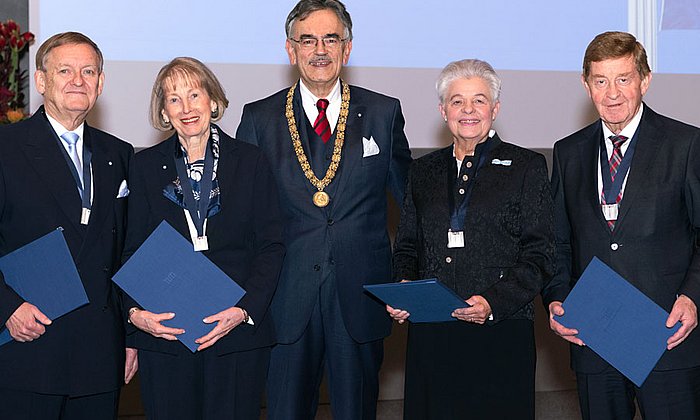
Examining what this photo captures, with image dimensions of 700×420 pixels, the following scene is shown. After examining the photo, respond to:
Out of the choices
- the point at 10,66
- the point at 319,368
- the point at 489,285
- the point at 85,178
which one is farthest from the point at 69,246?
the point at 10,66

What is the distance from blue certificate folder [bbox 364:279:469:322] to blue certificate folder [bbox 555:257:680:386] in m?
0.39

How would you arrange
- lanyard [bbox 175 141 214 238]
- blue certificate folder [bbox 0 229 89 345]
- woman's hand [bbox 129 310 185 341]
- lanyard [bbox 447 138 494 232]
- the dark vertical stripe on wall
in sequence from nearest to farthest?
blue certificate folder [bbox 0 229 89 345], woman's hand [bbox 129 310 185 341], lanyard [bbox 175 141 214 238], lanyard [bbox 447 138 494 232], the dark vertical stripe on wall

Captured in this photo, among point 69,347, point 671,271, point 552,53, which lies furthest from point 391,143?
point 552,53

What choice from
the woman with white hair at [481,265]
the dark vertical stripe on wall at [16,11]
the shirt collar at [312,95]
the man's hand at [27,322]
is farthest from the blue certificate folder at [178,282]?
the dark vertical stripe on wall at [16,11]

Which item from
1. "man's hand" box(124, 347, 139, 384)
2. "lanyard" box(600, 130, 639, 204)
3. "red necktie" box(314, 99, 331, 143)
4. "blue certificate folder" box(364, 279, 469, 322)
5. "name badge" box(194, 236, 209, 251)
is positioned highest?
"red necktie" box(314, 99, 331, 143)

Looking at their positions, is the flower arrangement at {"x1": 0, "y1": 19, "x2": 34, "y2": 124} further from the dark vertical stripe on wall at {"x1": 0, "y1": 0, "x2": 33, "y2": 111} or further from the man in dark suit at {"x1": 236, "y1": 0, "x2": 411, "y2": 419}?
the man in dark suit at {"x1": 236, "y1": 0, "x2": 411, "y2": 419}

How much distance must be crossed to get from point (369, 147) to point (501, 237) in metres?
0.61

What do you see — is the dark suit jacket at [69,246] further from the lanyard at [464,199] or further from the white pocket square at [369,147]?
the lanyard at [464,199]

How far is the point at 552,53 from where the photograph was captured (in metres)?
4.91

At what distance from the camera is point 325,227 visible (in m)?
3.33

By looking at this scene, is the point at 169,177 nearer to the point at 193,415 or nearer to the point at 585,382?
the point at 193,415

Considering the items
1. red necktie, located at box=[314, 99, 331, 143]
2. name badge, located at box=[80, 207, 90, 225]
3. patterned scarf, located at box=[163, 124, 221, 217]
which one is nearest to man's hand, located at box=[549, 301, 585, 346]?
red necktie, located at box=[314, 99, 331, 143]

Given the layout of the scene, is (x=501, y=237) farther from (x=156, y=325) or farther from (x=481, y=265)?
(x=156, y=325)

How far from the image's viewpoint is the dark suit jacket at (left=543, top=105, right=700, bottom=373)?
300 centimetres
